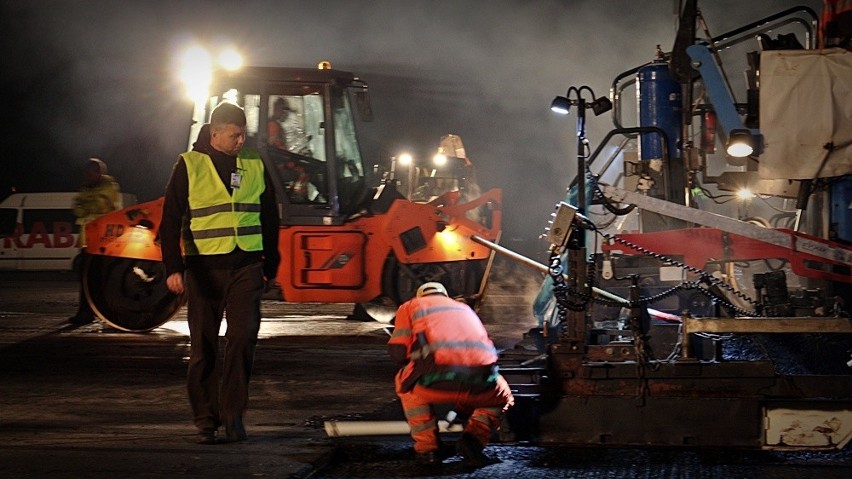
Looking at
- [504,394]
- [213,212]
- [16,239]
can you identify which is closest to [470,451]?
[504,394]

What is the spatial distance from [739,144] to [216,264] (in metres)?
4.23

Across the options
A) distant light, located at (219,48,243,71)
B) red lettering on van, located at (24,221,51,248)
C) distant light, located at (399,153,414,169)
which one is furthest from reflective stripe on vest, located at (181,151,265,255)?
distant light, located at (399,153,414,169)

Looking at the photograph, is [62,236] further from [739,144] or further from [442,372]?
[442,372]

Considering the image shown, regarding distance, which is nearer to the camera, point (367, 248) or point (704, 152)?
point (704, 152)

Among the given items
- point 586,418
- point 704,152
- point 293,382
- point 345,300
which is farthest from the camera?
point 345,300

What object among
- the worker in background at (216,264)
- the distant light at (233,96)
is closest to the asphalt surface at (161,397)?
the worker in background at (216,264)

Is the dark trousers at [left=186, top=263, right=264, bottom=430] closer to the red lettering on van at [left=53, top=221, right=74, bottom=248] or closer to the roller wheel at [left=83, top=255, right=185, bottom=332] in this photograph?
the roller wheel at [left=83, top=255, right=185, bottom=332]

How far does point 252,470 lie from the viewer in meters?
4.80

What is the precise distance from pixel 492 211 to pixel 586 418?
6390 millimetres

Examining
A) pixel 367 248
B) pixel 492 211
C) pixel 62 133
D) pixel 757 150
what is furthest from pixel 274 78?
pixel 62 133

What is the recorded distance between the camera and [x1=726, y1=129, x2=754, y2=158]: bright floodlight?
25.5ft

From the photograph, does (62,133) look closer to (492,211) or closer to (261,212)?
(492,211)

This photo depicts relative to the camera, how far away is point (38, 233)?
2281 centimetres

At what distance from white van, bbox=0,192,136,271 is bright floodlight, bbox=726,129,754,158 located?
1737 cm
